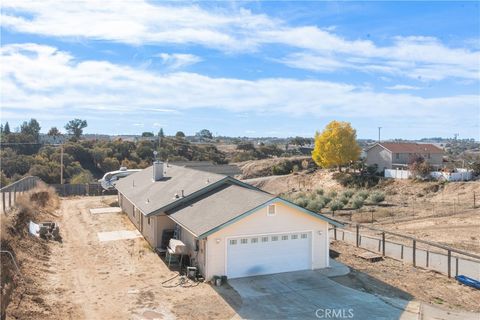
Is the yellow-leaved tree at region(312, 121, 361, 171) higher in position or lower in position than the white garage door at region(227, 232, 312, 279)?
higher

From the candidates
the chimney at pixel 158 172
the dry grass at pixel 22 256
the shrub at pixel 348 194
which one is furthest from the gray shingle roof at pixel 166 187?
the shrub at pixel 348 194

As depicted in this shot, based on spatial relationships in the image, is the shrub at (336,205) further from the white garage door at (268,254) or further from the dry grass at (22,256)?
the dry grass at (22,256)

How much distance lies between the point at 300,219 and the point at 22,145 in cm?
6968

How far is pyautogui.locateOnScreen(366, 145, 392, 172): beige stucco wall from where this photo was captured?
200ft

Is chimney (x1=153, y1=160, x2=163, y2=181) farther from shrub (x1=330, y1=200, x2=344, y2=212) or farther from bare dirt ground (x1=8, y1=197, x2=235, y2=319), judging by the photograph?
shrub (x1=330, y1=200, x2=344, y2=212)

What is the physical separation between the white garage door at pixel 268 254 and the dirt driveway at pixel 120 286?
1702mm

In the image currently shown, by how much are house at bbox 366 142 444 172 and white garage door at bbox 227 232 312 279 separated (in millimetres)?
44665

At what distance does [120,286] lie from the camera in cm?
1619

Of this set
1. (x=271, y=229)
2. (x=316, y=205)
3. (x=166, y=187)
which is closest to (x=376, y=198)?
(x=316, y=205)

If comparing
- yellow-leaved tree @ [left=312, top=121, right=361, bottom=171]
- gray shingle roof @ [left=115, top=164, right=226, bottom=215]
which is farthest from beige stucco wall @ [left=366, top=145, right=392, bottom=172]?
gray shingle roof @ [left=115, top=164, right=226, bottom=215]

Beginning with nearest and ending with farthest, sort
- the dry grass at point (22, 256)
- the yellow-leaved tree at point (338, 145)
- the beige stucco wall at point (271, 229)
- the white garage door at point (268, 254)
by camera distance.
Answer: the dry grass at point (22, 256) → the beige stucco wall at point (271, 229) → the white garage door at point (268, 254) → the yellow-leaved tree at point (338, 145)

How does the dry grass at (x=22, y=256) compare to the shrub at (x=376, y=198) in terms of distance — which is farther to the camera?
the shrub at (x=376, y=198)

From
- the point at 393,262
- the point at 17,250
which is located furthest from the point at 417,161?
the point at 17,250

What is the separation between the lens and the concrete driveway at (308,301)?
44.6 feet
